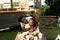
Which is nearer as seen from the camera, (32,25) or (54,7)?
(32,25)

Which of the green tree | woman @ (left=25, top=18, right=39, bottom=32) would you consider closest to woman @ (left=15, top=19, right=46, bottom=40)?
woman @ (left=25, top=18, right=39, bottom=32)

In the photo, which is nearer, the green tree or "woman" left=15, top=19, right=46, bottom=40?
"woman" left=15, top=19, right=46, bottom=40

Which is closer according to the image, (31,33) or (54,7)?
(31,33)

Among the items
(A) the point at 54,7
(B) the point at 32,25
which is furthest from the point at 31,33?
(A) the point at 54,7

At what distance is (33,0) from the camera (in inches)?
153

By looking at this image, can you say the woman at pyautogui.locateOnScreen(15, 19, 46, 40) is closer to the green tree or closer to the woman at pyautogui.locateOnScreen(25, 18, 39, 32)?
the woman at pyautogui.locateOnScreen(25, 18, 39, 32)

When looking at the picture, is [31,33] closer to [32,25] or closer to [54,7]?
[32,25]

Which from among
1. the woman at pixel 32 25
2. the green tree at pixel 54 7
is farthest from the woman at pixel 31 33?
the green tree at pixel 54 7

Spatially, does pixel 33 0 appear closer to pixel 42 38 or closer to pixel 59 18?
pixel 59 18

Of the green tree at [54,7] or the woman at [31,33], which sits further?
the green tree at [54,7]

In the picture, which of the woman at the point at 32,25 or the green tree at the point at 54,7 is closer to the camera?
the woman at the point at 32,25

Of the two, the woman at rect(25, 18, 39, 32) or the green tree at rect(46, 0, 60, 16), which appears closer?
the woman at rect(25, 18, 39, 32)

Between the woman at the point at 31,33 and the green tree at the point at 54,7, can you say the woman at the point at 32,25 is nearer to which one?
the woman at the point at 31,33

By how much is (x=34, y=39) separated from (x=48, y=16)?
2119 millimetres
